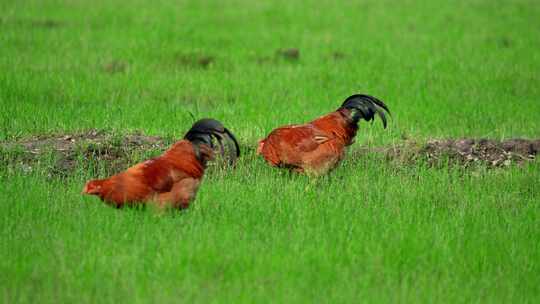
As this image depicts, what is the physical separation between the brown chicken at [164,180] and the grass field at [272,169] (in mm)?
167

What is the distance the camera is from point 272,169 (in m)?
7.14

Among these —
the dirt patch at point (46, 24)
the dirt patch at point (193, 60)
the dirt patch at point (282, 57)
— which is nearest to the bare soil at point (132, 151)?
the dirt patch at point (193, 60)

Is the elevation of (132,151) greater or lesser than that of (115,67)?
lesser

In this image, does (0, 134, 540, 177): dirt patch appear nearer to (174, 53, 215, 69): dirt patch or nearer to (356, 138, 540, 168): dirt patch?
(356, 138, 540, 168): dirt patch

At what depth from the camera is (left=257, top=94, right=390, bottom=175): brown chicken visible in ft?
21.6

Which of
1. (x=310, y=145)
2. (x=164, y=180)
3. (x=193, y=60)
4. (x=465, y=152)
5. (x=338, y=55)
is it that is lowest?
(x=164, y=180)

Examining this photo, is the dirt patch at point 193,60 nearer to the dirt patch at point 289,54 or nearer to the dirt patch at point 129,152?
the dirt patch at point 289,54

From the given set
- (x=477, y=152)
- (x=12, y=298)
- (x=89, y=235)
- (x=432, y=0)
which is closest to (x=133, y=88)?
(x=477, y=152)

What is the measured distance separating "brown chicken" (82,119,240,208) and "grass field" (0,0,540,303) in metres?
0.17

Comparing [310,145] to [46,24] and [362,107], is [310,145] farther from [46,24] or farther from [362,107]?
[46,24]

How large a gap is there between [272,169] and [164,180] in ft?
6.17

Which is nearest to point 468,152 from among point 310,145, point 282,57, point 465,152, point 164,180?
point 465,152

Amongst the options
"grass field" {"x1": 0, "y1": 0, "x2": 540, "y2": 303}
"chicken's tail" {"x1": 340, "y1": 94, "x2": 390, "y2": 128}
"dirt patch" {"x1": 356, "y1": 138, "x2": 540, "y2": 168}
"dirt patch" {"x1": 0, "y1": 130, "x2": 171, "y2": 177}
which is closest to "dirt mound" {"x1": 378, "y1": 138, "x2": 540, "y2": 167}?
"dirt patch" {"x1": 356, "y1": 138, "x2": 540, "y2": 168}

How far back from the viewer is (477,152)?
25.0 feet
